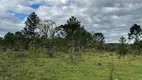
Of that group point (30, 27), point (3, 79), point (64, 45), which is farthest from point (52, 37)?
point (3, 79)

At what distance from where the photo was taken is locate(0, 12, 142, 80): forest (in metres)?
12.9

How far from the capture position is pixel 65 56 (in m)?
25.8

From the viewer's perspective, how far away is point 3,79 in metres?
10.2

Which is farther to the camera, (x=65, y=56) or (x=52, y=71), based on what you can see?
(x=65, y=56)

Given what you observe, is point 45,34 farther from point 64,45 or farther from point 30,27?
point 30,27

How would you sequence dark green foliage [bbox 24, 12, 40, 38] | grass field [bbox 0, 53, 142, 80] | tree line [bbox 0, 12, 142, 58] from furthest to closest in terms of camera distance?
dark green foliage [bbox 24, 12, 40, 38] < tree line [bbox 0, 12, 142, 58] < grass field [bbox 0, 53, 142, 80]

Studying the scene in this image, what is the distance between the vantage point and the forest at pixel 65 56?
12.9 metres

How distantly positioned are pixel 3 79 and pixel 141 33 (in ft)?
159

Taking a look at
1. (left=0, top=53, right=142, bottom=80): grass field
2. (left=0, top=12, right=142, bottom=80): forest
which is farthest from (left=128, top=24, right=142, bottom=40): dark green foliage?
(left=0, top=53, right=142, bottom=80): grass field

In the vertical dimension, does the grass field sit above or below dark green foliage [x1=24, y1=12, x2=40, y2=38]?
below

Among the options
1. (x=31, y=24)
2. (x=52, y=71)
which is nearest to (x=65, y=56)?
(x=52, y=71)

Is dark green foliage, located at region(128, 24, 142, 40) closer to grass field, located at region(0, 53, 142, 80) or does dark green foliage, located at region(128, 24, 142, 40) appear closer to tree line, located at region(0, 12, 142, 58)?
tree line, located at region(0, 12, 142, 58)

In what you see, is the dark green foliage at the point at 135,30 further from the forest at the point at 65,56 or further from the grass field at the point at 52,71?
the grass field at the point at 52,71

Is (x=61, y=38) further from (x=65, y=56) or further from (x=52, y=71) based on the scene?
(x=52, y=71)
